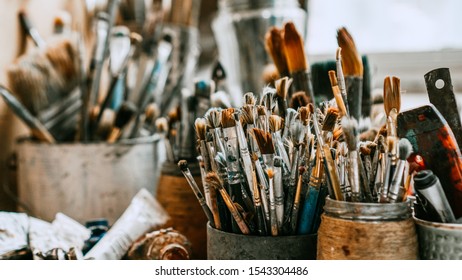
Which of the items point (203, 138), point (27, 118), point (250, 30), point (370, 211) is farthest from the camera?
point (250, 30)

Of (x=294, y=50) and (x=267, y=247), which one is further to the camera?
(x=294, y=50)

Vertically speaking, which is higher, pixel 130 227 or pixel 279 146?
pixel 279 146

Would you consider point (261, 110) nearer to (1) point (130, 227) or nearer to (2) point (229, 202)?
(2) point (229, 202)

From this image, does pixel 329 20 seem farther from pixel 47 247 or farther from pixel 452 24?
pixel 47 247

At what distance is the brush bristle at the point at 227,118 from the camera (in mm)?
503

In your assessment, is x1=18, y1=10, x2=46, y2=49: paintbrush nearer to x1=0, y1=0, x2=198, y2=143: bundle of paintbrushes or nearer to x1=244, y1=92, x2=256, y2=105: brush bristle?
x1=0, y1=0, x2=198, y2=143: bundle of paintbrushes

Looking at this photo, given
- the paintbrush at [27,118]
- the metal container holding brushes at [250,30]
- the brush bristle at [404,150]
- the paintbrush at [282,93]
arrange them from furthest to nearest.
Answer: the metal container holding brushes at [250,30], the paintbrush at [27,118], the paintbrush at [282,93], the brush bristle at [404,150]

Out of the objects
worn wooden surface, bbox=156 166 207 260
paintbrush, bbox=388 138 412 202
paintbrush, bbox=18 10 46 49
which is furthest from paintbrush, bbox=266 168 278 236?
paintbrush, bbox=18 10 46 49

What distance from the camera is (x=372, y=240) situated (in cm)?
43

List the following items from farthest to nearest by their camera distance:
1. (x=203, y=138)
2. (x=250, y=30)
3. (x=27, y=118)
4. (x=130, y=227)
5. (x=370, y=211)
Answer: (x=250, y=30), (x=27, y=118), (x=130, y=227), (x=203, y=138), (x=370, y=211)

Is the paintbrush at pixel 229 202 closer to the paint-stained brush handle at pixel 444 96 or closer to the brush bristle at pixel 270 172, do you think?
the brush bristle at pixel 270 172

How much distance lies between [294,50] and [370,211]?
238mm

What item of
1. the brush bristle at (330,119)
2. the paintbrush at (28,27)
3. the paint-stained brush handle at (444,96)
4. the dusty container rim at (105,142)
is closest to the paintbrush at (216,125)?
the brush bristle at (330,119)

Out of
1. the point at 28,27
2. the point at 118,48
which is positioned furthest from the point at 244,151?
the point at 28,27
